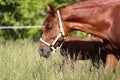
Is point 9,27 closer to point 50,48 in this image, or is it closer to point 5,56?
point 5,56

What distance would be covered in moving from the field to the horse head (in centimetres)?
34

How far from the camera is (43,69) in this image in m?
7.70

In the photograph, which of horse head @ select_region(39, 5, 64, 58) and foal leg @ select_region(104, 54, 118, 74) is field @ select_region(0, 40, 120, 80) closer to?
foal leg @ select_region(104, 54, 118, 74)

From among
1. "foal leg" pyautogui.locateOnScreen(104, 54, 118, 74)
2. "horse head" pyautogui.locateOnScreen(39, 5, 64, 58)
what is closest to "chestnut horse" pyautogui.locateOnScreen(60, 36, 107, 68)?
"foal leg" pyautogui.locateOnScreen(104, 54, 118, 74)

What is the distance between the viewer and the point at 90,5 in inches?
300

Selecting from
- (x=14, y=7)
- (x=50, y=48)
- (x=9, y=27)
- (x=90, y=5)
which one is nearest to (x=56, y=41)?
(x=50, y=48)

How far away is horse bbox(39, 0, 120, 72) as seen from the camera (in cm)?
Answer: 751

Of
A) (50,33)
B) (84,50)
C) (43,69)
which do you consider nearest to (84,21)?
(50,33)

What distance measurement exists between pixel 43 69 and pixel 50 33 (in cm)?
61

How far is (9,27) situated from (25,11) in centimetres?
105

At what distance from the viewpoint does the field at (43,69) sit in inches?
288

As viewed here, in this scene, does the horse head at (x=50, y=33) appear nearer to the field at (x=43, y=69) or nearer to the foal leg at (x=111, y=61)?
the field at (x=43, y=69)

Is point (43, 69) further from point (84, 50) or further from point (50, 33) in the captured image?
point (84, 50)

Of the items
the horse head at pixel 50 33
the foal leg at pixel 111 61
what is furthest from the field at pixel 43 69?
the horse head at pixel 50 33
